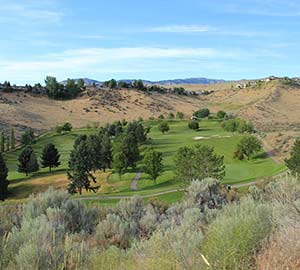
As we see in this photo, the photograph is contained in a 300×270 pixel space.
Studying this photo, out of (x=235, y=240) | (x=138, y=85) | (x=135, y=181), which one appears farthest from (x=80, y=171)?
(x=138, y=85)

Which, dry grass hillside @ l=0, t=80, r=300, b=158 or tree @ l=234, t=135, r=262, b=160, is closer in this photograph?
tree @ l=234, t=135, r=262, b=160

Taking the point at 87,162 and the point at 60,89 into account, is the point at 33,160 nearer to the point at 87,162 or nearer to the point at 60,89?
the point at 87,162

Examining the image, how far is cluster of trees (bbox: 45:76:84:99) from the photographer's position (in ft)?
489

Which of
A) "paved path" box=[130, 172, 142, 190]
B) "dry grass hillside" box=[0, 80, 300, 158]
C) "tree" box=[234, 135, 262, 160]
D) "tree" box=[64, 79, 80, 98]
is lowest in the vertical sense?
"paved path" box=[130, 172, 142, 190]

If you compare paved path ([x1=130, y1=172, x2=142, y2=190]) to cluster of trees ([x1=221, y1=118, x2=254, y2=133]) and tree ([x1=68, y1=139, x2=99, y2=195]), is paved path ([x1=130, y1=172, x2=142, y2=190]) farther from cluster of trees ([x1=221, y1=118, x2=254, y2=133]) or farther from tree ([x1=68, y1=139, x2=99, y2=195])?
cluster of trees ([x1=221, y1=118, x2=254, y2=133])

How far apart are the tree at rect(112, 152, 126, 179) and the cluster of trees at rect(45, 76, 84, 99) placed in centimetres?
9424

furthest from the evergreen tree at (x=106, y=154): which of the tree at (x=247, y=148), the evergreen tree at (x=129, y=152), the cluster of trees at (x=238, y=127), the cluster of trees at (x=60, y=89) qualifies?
the cluster of trees at (x=60, y=89)

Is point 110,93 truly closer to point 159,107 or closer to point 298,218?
point 159,107

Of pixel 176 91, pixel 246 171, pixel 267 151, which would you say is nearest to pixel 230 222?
pixel 246 171

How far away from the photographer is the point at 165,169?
61469 mm

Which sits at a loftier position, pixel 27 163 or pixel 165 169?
pixel 27 163

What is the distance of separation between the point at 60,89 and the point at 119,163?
323ft

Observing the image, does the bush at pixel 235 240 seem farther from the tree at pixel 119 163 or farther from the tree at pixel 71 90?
the tree at pixel 71 90

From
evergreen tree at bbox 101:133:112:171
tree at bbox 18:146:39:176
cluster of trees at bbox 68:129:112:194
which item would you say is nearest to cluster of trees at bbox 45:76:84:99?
cluster of trees at bbox 68:129:112:194
